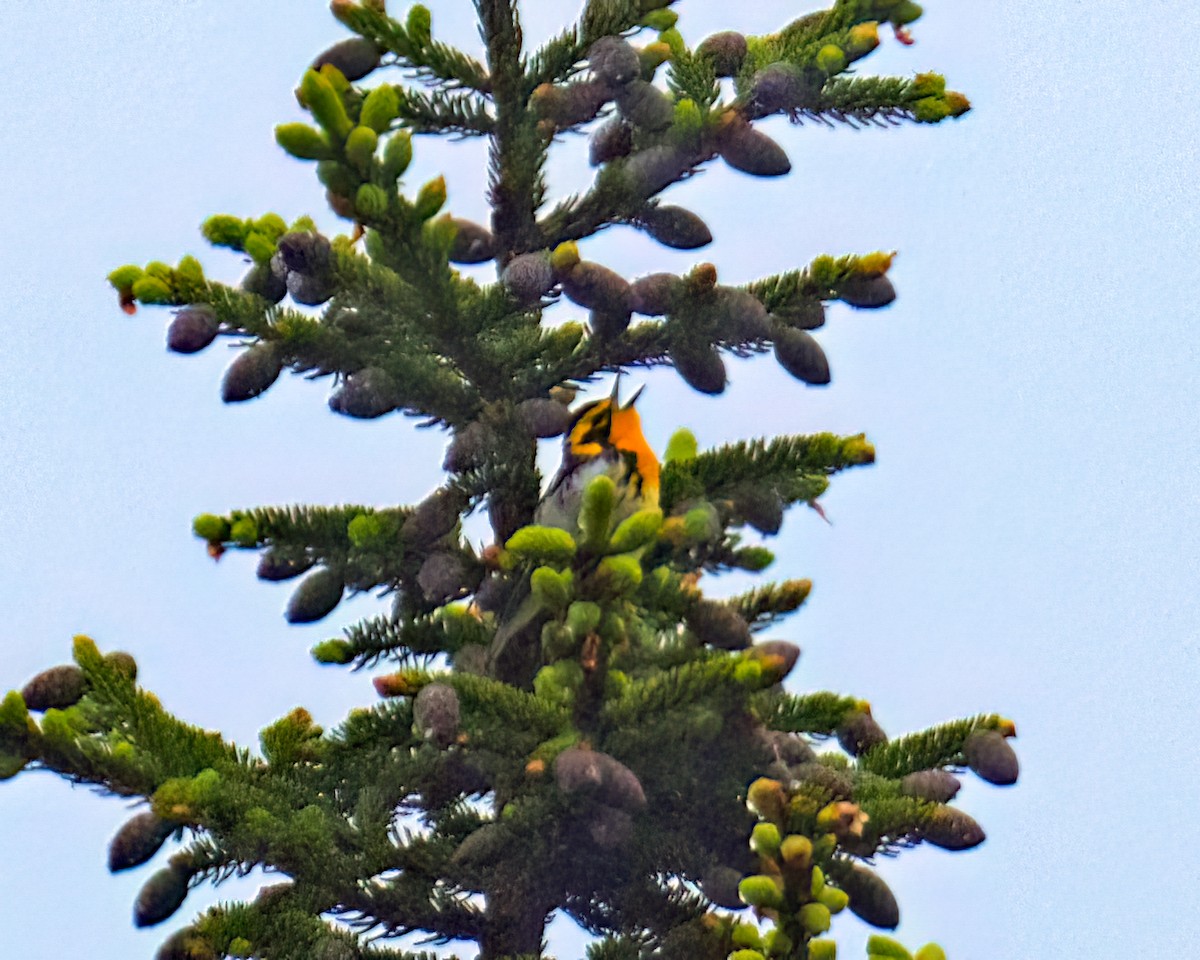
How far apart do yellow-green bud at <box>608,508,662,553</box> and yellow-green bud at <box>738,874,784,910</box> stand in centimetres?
54

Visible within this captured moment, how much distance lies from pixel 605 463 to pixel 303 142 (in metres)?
1.16

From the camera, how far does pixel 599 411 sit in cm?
347

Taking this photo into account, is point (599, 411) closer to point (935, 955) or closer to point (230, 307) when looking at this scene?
point (230, 307)

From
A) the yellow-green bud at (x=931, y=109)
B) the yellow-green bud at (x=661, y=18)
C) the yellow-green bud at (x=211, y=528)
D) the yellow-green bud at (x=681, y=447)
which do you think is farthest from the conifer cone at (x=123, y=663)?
the yellow-green bud at (x=931, y=109)

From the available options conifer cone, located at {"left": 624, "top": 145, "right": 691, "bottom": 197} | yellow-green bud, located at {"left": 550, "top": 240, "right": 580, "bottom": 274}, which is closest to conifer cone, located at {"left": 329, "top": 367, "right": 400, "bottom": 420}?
yellow-green bud, located at {"left": 550, "top": 240, "right": 580, "bottom": 274}

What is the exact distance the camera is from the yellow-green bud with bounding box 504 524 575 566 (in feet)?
6.90

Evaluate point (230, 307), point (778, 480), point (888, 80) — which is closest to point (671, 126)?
point (888, 80)

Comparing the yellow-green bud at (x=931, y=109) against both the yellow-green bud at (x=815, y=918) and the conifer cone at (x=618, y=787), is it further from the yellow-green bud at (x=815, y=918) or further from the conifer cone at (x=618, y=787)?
the yellow-green bud at (x=815, y=918)

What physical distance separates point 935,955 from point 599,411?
1.90 m

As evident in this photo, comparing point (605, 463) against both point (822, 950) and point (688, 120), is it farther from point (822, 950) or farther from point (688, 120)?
point (822, 950)

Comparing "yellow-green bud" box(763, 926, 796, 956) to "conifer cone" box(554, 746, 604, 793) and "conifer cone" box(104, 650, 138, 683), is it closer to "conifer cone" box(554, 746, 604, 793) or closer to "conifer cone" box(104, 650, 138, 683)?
"conifer cone" box(554, 746, 604, 793)

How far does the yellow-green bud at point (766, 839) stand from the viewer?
1890mm

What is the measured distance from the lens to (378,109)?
2.19 meters

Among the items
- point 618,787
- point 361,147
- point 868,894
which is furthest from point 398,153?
point 868,894
